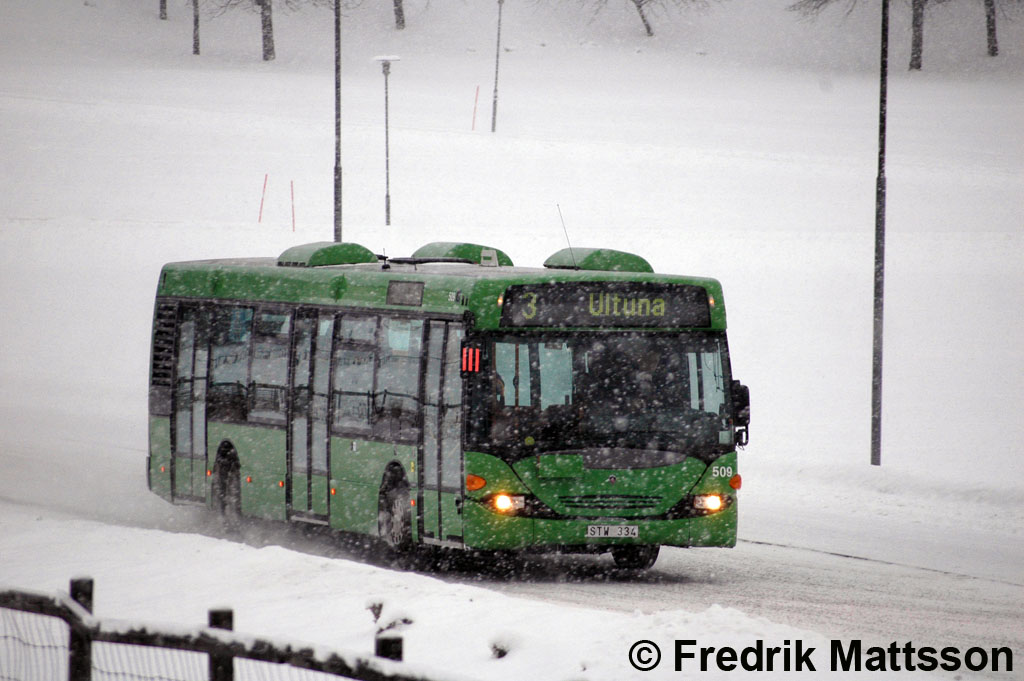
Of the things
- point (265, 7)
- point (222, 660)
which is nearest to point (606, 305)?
point (222, 660)

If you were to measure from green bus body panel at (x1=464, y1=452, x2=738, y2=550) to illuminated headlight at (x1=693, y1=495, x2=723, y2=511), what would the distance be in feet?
0.27

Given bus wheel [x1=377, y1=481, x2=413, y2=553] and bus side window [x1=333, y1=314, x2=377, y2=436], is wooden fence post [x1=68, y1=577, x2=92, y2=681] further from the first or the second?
bus side window [x1=333, y1=314, x2=377, y2=436]

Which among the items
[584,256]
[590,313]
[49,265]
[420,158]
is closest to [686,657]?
[590,313]

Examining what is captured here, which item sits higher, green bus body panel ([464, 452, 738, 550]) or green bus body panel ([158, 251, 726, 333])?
green bus body panel ([158, 251, 726, 333])

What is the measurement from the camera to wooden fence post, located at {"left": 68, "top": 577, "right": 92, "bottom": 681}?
717cm

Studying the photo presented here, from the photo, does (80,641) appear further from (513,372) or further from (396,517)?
(396,517)

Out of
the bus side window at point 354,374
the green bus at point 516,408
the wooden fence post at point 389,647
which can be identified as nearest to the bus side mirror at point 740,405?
the green bus at point 516,408

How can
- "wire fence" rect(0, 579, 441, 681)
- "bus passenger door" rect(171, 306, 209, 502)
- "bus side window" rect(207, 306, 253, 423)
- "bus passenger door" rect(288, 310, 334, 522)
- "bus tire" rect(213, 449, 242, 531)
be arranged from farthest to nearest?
"bus passenger door" rect(171, 306, 209, 502) < "bus tire" rect(213, 449, 242, 531) < "bus side window" rect(207, 306, 253, 423) < "bus passenger door" rect(288, 310, 334, 522) < "wire fence" rect(0, 579, 441, 681)

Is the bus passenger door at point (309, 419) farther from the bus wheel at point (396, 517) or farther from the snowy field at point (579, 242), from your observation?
the bus wheel at point (396, 517)

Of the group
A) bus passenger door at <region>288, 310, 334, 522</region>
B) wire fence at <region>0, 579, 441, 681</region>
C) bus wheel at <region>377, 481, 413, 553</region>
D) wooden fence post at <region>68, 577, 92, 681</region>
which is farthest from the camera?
bus passenger door at <region>288, 310, 334, 522</region>

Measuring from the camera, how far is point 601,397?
13.1 m

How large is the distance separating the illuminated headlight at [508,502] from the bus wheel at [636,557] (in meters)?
1.53

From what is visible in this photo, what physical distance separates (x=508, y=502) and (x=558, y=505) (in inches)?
16.6

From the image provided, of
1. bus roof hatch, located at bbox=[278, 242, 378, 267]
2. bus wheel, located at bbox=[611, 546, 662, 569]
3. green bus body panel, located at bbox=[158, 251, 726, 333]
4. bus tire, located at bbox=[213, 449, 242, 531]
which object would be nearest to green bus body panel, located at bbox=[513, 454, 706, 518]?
bus wheel, located at bbox=[611, 546, 662, 569]
